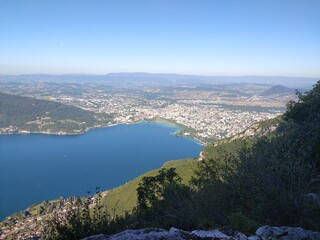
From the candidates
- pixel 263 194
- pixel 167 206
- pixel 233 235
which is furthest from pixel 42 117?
pixel 233 235

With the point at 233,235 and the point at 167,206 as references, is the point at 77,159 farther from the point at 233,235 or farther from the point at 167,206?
the point at 233,235

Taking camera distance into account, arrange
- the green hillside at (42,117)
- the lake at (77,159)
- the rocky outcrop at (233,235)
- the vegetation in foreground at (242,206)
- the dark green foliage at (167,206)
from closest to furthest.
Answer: the rocky outcrop at (233,235) → the vegetation in foreground at (242,206) → the dark green foliage at (167,206) → the lake at (77,159) → the green hillside at (42,117)

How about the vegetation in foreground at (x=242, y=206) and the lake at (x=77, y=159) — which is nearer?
the vegetation in foreground at (x=242, y=206)

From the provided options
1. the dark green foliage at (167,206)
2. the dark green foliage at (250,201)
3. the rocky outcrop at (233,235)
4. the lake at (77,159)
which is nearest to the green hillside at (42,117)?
the lake at (77,159)

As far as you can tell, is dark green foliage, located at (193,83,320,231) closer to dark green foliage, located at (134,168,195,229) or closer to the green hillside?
dark green foliage, located at (134,168,195,229)

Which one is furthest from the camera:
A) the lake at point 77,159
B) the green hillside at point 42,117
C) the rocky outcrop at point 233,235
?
the green hillside at point 42,117

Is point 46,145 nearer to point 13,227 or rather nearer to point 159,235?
point 13,227

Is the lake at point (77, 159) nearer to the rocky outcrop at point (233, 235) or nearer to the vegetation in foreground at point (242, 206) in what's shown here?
the vegetation in foreground at point (242, 206)

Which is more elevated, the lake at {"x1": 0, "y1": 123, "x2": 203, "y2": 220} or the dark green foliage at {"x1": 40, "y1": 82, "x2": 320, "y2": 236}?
the dark green foliage at {"x1": 40, "y1": 82, "x2": 320, "y2": 236}

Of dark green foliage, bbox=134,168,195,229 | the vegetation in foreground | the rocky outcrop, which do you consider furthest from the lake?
the rocky outcrop
